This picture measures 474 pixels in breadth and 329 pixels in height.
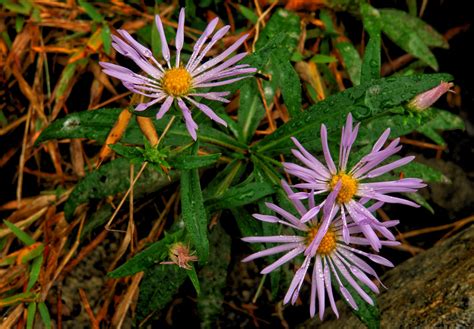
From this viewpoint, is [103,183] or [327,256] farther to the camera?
[103,183]

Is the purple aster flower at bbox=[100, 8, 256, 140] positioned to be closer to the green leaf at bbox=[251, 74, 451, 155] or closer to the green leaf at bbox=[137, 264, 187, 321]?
the green leaf at bbox=[251, 74, 451, 155]

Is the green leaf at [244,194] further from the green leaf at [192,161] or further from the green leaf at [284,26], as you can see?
the green leaf at [284,26]

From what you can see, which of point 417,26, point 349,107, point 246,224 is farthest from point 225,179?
point 417,26

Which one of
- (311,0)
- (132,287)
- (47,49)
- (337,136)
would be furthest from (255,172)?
(47,49)

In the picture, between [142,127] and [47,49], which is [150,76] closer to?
[142,127]

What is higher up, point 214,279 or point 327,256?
point 214,279

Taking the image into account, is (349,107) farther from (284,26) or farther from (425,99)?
(284,26)

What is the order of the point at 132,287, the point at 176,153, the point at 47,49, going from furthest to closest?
the point at 47,49 < the point at 132,287 < the point at 176,153

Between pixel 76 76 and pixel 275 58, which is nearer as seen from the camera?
pixel 275 58

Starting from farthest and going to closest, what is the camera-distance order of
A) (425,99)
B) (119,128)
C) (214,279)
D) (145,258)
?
(214,279), (119,128), (145,258), (425,99)
